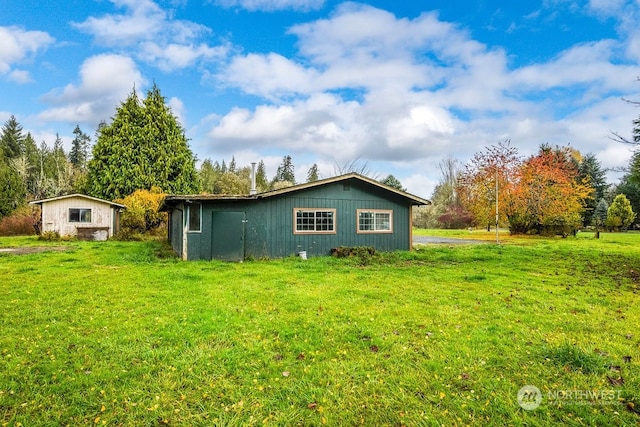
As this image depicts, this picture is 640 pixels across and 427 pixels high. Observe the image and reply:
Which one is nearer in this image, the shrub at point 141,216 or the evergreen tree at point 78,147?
the shrub at point 141,216

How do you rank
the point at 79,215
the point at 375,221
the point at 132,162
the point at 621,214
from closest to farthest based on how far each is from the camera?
1. the point at 375,221
2. the point at 79,215
3. the point at 132,162
4. the point at 621,214

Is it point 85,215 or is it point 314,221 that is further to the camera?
point 85,215

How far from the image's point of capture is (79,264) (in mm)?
10930

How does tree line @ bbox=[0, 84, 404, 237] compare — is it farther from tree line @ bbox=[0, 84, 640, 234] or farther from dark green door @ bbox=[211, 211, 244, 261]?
dark green door @ bbox=[211, 211, 244, 261]

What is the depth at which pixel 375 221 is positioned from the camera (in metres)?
14.8

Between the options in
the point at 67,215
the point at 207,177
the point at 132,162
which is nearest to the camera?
the point at 67,215

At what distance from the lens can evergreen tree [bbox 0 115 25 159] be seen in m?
44.2

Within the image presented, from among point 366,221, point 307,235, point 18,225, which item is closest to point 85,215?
point 18,225

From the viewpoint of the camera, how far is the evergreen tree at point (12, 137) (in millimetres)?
44188

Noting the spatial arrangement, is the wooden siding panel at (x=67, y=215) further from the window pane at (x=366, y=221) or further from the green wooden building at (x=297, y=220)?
the window pane at (x=366, y=221)

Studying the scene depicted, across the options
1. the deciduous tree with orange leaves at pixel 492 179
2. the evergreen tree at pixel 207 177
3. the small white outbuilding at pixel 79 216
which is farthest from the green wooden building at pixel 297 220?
the evergreen tree at pixel 207 177

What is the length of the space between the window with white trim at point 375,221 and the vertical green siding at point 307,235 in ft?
0.61

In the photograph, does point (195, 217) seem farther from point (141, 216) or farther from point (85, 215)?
point (85, 215)

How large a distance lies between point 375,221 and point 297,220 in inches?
146
